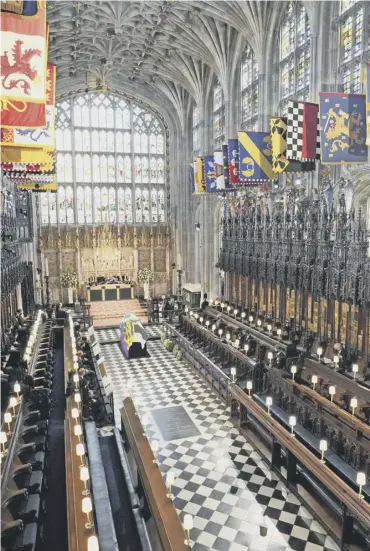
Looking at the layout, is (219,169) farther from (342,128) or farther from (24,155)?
(24,155)

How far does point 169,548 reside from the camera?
4609 mm

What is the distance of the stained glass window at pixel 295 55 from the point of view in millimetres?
16031

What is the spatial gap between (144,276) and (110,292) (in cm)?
390

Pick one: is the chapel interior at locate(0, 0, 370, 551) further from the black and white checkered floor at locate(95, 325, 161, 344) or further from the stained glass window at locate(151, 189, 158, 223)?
the black and white checkered floor at locate(95, 325, 161, 344)

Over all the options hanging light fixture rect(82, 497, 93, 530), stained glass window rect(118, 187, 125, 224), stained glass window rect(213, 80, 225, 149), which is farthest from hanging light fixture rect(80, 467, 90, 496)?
stained glass window rect(118, 187, 125, 224)

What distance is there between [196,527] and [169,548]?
2.53m

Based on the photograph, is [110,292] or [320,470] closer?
[320,470]

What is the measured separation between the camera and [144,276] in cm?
3131

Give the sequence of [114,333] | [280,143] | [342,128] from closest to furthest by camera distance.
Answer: [342,128] < [280,143] < [114,333]

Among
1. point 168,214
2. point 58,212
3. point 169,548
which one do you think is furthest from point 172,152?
point 169,548

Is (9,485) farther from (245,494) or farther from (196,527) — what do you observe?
(245,494)

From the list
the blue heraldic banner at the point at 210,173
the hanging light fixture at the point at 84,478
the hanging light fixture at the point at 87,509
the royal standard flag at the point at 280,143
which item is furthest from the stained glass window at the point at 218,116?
the hanging light fixture at the point at 87,509

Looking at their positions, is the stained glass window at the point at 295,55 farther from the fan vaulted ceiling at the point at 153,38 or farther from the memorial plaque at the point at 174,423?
the memorial plaque at the point at 174,423

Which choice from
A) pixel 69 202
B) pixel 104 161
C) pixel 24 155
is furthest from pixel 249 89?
pixel 24 155
